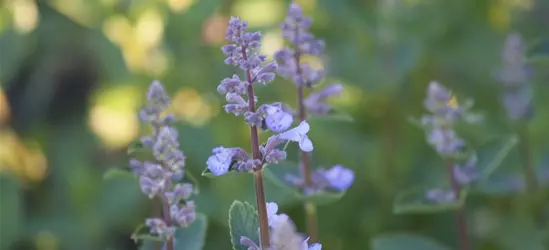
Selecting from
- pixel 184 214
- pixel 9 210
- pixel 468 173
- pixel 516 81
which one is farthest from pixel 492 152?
pixel 9 210

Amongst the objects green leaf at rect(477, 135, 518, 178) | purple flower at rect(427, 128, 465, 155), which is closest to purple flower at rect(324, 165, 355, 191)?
purple flower at rect(427, 128, 465, 155)

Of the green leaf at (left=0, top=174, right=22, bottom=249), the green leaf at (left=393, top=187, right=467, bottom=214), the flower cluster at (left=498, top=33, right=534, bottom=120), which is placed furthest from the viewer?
the green leaf at (left=0, top=174, right=22, bottom=249)

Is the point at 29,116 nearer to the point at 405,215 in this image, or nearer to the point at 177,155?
the point at 405,215

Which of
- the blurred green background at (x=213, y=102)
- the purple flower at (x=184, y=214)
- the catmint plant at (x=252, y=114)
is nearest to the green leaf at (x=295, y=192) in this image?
the purple flower at (x=184, y=214)

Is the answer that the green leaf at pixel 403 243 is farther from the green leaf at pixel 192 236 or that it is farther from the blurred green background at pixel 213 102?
the green leaf at pixel 192 236

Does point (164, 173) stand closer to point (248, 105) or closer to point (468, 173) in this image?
point (248, 105)

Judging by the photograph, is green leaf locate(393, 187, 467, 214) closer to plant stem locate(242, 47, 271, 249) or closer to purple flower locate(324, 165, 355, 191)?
purple flower locate(324, 165, 355, 191)
